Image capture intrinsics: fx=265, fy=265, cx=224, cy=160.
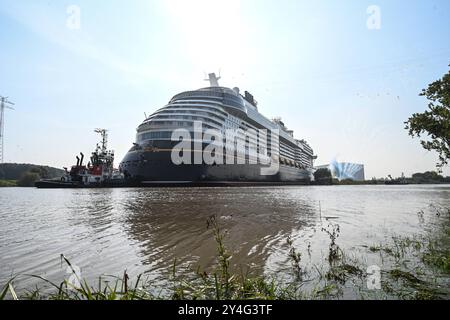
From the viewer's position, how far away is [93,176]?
53.5 metres

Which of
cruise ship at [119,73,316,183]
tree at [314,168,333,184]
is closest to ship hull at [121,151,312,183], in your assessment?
cruise ship at [119,73,316,183]

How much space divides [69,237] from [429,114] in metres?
17.9

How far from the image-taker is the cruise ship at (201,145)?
43.3 m

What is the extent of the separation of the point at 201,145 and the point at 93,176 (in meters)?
24.7

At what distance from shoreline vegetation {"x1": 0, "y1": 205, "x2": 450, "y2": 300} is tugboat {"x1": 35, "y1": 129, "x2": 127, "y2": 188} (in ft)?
146

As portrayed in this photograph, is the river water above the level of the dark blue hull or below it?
below

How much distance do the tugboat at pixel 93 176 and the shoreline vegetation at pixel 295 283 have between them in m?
44.6

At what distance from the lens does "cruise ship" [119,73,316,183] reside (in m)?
43.3
